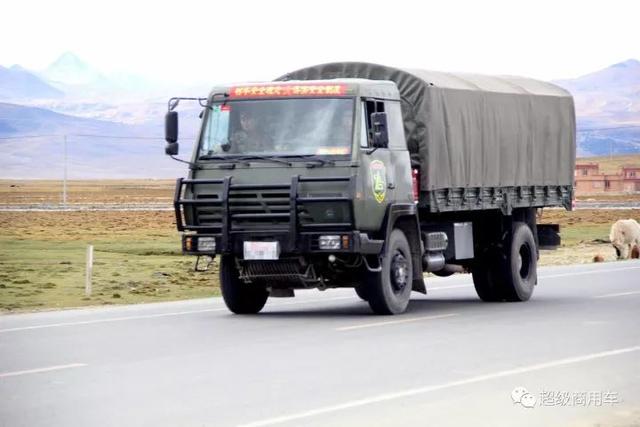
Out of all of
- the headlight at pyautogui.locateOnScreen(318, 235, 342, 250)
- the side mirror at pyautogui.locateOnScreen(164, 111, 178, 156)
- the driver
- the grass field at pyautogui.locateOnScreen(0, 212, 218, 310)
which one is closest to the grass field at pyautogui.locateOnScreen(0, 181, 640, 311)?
the grass field at pyautogui.locateOnScreen(0, 212, 218, 310)

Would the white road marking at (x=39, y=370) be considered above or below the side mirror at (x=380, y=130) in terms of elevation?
below

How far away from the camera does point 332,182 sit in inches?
776

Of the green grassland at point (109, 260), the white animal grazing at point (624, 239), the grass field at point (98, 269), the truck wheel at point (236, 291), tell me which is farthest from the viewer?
the white animal grazing at point (624, 239)

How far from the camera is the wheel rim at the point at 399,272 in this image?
812 inches

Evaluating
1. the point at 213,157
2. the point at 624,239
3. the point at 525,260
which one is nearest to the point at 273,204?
the point at 213,157

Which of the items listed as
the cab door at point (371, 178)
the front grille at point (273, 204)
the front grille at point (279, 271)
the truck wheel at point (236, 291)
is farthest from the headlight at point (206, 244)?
the cab door at point (371, 178)

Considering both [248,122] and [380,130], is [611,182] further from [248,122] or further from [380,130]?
[380,130]

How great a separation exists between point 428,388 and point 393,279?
7.94m

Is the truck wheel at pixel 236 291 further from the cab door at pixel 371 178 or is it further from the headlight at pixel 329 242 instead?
the cab door at pixel 371 178

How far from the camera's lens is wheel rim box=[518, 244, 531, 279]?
24625 mm

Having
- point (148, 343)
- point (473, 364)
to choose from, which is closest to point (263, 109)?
point (148, 343)

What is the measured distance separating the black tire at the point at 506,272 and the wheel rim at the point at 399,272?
3452mm

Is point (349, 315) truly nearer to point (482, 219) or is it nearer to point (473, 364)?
point (482, 219)

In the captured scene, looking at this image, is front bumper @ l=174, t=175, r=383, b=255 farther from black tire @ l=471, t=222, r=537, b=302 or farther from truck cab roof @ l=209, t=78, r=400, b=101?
black tire @ l=471, t=222, r=537, b=302
